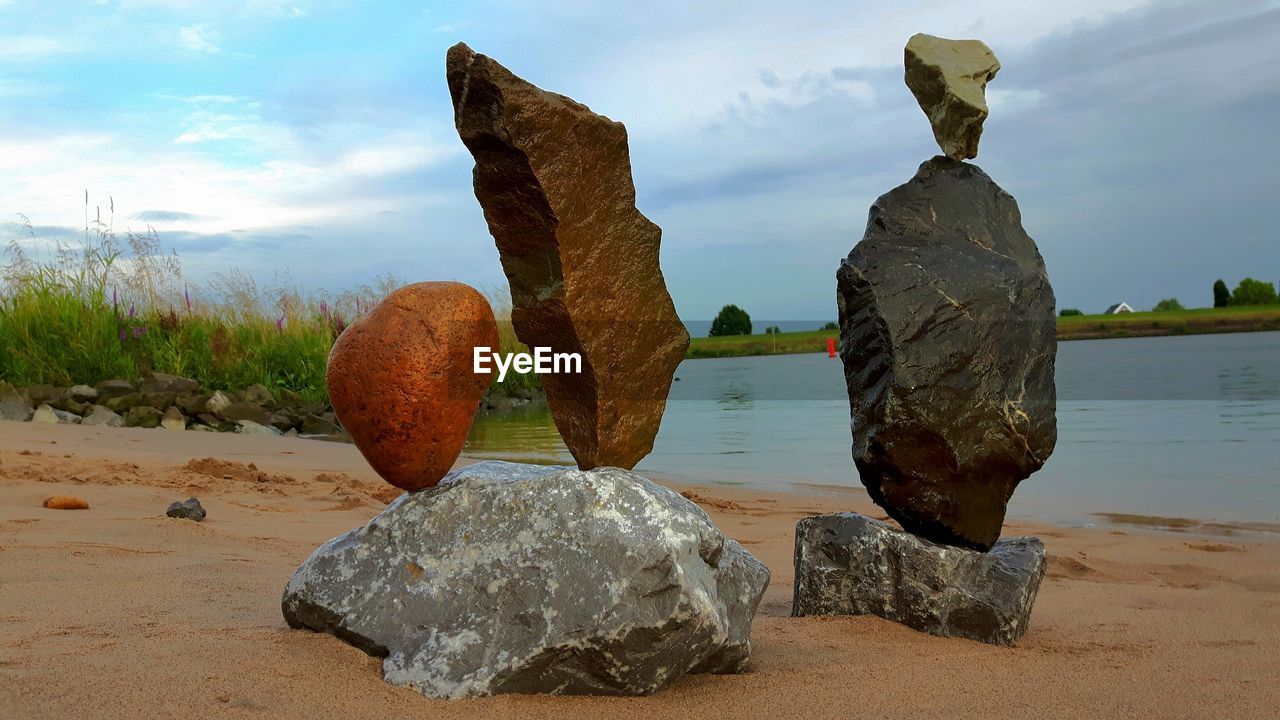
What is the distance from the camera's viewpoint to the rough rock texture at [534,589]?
281cm

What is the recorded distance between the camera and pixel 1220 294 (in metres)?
40.3

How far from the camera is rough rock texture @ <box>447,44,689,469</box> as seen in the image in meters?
3.46

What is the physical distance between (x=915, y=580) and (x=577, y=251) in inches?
74.9

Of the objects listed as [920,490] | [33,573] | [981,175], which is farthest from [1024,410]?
[33,573]

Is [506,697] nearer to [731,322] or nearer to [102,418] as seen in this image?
[102,418]

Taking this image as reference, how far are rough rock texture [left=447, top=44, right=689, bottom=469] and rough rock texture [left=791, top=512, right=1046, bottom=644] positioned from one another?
941mm

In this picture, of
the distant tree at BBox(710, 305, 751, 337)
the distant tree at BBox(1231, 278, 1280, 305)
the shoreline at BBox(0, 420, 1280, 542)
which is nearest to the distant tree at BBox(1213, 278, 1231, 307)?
the distant tree at BBox(1231, 278, 1280, 305)

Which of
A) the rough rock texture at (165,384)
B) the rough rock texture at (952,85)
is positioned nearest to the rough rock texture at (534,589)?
the rough rock texture at (952,85)

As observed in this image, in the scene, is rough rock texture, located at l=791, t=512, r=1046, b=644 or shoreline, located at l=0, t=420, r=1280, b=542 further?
shoreline, located at l=0, t=420, r=1280, b=542

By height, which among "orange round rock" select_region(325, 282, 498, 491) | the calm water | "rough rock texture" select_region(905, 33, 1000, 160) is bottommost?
the calm water

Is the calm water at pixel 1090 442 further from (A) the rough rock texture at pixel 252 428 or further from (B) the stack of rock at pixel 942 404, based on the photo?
(B) the stack of rock at pixel 942 404

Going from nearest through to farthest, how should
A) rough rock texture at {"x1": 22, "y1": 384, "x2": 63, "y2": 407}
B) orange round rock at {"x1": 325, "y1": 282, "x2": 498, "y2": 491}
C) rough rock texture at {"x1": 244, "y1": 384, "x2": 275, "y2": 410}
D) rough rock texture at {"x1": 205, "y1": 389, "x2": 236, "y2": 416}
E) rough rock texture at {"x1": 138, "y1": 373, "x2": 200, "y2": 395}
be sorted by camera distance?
orange round rock at {"x1": 325, "y1": 282, "x2": 498, "y2": 491}, rough rock texture at {"x1": 22, "y1": 384, "x2": 63, "y2": 407}, rough rock texture at {"x1": 138, "y1": 373, "x2": 200, "y2": 395}, rough rock texture at {"x1": 205, "y1": 389, "x2": 236, "y2": 416}, rough rock texture at {"x1": 244, "y1": 384, "x2": 275, "y2": 410}

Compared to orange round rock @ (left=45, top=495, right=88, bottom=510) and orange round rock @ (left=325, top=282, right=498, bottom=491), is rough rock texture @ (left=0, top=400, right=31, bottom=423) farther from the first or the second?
orange round rock @ (left=325, top=282, right=498, bottom=491)

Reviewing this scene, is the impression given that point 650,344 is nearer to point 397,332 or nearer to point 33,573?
point 397,332
